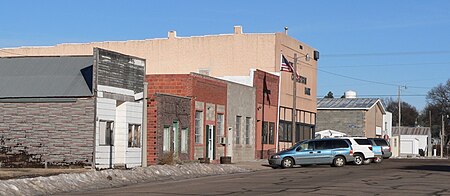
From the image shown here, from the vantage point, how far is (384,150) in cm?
5478

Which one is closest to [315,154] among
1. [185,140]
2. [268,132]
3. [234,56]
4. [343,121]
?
[185,140]

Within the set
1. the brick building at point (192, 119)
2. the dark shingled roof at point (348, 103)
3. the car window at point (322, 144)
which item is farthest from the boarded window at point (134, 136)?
the dark shingled roof at point (348, 103)

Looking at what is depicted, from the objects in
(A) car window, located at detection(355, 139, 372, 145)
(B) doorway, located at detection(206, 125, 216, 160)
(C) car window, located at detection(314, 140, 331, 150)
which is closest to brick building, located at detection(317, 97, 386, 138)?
(A) car window, located at detection(355, 139, 372, 145)

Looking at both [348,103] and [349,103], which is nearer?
[349,103]

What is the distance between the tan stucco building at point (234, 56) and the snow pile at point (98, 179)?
2283 centimetres

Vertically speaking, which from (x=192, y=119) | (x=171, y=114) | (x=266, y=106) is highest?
(x=266, y=106)

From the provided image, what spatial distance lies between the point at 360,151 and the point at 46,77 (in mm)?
17614

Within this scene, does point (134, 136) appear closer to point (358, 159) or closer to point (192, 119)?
point (192, 119)

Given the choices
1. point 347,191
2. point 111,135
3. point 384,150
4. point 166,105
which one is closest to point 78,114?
point 111,135

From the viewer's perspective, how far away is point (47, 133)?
33.4 meters

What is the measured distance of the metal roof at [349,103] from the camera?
8238 cm

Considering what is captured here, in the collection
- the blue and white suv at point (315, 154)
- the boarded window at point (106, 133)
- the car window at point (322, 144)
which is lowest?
the blue and white suv at point (315, 154)

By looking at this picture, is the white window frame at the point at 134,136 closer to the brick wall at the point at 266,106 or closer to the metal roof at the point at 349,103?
the brick wall at the point at 266,106

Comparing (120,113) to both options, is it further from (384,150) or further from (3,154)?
(384,150)
